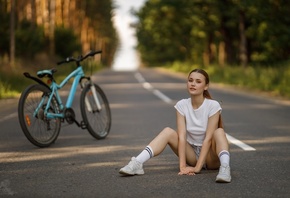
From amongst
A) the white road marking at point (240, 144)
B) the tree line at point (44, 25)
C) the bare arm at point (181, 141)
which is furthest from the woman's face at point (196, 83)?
the tree line at point (44, 25)

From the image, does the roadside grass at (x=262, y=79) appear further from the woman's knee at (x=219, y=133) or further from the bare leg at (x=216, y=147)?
the woman's knee at (x=219, y=133)

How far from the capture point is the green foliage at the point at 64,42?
141ft

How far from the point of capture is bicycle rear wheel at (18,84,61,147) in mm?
7367

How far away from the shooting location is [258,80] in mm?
24875

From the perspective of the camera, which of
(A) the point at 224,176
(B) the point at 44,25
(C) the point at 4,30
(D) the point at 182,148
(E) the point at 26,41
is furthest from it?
(B) the point at 44,25

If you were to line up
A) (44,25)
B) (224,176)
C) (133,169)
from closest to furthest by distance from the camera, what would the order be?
(224,176)
(133,169)
(44,25)

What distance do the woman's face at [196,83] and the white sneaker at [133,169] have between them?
3.02ft

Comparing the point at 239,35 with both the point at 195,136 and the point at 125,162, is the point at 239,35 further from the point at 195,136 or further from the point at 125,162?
the point at 195,136

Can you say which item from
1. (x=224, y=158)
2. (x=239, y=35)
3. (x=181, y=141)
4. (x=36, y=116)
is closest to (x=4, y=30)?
(x=239, y=35)

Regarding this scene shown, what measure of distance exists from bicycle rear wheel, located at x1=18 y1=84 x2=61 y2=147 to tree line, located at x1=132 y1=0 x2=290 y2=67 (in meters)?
19.1

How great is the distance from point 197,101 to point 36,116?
8.82ft

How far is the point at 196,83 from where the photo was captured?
18.7 feet

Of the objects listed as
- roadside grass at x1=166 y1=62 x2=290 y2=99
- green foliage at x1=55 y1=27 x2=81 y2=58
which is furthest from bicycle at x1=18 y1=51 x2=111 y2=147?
green foliage at x1=55 y1=27 x2=81 y2=58

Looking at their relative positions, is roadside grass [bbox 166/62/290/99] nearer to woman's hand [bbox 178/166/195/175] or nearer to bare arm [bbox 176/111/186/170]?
bare arm [bbox 176/111/186/170]
